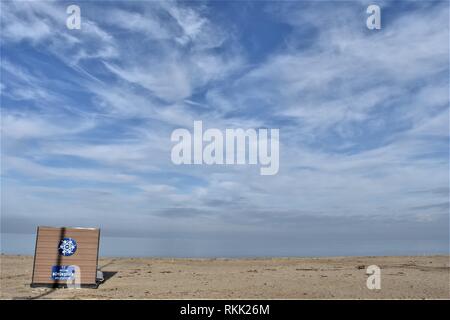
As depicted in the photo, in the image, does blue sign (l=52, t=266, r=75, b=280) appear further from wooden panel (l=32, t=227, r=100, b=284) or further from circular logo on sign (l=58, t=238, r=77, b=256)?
circular logo on sign (l=58, t=238, r=77, b=256)

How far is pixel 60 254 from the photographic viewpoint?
23156 mm

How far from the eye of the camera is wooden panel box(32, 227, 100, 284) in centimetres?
2291

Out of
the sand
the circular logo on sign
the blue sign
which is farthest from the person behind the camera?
the circular logo on sign

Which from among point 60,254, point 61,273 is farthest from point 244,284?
point 60,254

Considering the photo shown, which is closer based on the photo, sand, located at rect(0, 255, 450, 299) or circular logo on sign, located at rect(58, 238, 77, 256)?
sand, located at rect(0, 255, 450, 299)

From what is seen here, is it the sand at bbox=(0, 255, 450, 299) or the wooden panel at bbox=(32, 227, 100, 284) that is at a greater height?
the wooden panel at bbox=(32, 227, 100, 284)

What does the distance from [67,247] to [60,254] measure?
1.80ft

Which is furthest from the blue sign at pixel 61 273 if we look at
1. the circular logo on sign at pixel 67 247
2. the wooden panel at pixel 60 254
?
the circular logo on sign at pixel 67 247

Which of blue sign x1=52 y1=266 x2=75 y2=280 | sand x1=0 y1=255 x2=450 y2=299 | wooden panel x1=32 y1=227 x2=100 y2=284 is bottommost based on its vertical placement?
sand x1=0 y1=255 x2=450 y2=299

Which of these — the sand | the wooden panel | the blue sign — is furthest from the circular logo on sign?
the sand

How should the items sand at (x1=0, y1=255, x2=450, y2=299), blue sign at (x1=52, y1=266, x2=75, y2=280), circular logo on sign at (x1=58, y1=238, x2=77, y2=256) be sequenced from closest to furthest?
sand at (x1=0, y1=255, x2=450, y2=299)
blue sign at (x1=52, y1=266, x2=75, y2=280)
circular logo on sign at (x1=58, y1=238, x2=77, y2=256)

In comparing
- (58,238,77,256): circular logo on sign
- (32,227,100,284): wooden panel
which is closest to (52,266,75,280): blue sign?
(32,227,100,284): wooden panel

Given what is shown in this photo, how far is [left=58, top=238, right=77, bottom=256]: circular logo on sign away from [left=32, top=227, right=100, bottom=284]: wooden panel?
5.0 inches
